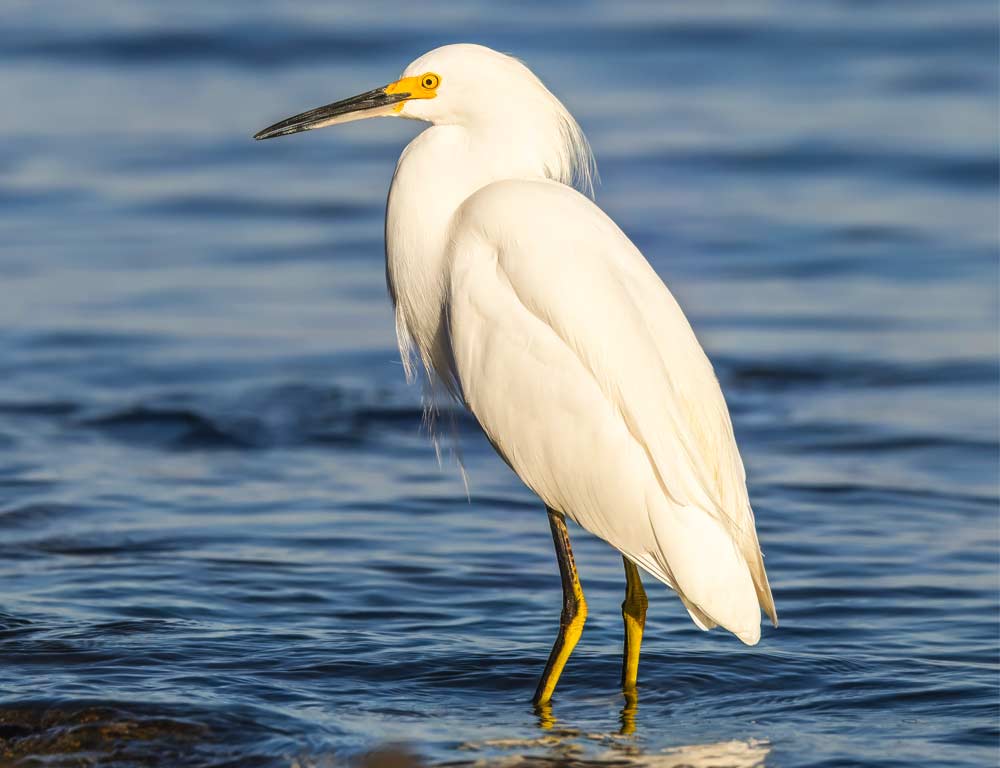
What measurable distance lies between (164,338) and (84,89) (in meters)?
7.41

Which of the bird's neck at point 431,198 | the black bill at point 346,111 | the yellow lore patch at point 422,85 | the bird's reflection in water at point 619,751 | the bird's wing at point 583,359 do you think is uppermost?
the yellow lore patch at point 422,85

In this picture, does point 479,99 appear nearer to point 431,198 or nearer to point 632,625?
point 431,198

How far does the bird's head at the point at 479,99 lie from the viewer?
4.65 metres

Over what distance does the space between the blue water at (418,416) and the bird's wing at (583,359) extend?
652 millimetres

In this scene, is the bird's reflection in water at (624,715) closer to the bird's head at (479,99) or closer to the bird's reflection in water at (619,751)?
the bird's reflection in water at (619,751)

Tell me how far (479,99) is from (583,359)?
2.59 ft

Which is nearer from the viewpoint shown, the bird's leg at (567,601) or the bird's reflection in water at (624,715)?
the bird's reflection in water at (624,715)

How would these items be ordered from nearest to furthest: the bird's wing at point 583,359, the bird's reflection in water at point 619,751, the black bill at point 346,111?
the bird's reflection in water at point 619,751
the bird's wing at point 583,359
the black bill at point 346,111

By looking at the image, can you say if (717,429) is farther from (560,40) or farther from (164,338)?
(560,40)

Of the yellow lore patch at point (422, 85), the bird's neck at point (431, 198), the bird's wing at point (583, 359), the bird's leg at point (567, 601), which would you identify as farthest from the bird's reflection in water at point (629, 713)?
the yellow lore patch at point (422, 85)

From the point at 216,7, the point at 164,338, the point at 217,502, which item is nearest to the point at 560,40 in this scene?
the point at 216,7

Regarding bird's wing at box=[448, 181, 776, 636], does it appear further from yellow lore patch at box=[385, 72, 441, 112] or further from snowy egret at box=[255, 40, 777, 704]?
yellow lore patch at box=[385, 72, 441, 112]

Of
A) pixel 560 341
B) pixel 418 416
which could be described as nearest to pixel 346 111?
pixel 560 341

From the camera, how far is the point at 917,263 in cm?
1065
